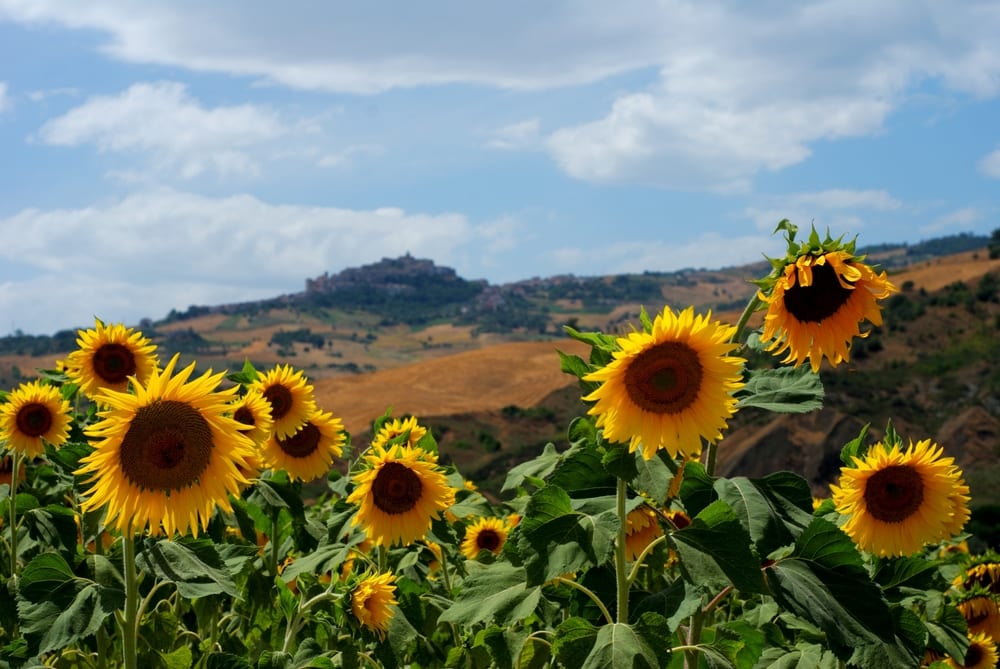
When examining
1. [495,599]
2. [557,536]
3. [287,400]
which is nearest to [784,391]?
[557,536]

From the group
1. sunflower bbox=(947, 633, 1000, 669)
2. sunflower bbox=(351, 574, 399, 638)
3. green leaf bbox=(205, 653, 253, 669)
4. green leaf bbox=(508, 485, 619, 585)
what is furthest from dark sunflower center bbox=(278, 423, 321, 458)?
sunflower bbox=(947, 633, 1000, 669)

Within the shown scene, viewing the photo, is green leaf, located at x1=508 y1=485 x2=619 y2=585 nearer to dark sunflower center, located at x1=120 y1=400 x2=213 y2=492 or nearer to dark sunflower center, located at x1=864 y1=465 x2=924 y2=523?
dark sunflower center, located at x1=120 y1=400 x2=213 y2=492

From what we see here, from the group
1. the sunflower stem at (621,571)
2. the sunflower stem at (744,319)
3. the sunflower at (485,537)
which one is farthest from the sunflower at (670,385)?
the sunflower at (485,537)

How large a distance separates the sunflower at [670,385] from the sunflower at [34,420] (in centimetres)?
407

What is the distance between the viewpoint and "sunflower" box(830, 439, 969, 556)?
4113mm

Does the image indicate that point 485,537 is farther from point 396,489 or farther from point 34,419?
point 34,419

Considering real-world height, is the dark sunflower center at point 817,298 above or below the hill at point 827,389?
above

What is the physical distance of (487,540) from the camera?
6.00 metres

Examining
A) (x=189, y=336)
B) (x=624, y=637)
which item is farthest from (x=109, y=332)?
(x=189, y=336)

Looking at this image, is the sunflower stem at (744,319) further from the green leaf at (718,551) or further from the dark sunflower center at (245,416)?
the dark sunflower center at (245,416)

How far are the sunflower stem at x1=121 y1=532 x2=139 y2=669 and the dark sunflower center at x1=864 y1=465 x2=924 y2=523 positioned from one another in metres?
3.03

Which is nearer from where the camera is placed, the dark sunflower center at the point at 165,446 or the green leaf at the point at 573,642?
the green leaf at the point at 573,642

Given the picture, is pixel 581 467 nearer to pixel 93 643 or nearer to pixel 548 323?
pixel 93 643

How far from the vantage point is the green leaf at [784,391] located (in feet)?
10.7
